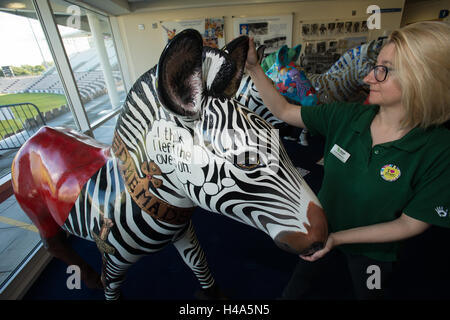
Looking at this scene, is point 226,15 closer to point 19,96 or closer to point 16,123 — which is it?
point 19,96

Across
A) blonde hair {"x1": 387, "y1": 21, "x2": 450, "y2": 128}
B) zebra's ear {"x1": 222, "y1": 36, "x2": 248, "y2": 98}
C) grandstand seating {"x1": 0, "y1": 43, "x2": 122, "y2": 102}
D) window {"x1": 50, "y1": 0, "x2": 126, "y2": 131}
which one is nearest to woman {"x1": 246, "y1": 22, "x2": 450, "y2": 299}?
blonde hair {"x1": 387, "y1": 21, "x2": 450, "y2": 128}

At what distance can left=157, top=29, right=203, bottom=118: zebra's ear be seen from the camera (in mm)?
462

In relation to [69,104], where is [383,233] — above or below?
below

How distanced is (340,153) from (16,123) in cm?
258

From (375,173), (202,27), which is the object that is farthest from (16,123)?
(202,27)

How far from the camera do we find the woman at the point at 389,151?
625mm

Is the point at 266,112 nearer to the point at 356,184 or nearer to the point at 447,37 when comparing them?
the point at 356,184

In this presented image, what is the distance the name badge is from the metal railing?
2.43 m

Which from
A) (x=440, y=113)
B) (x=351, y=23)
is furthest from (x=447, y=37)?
(x=351, y=23)

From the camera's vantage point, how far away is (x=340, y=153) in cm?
89

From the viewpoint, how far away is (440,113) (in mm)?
660

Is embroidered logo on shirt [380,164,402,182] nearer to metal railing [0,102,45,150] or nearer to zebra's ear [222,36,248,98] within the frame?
zebra's ear [222,36,248,98]

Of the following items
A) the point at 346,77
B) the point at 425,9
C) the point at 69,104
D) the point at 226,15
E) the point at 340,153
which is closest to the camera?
the point at 340,153

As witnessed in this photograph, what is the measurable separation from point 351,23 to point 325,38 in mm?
573
